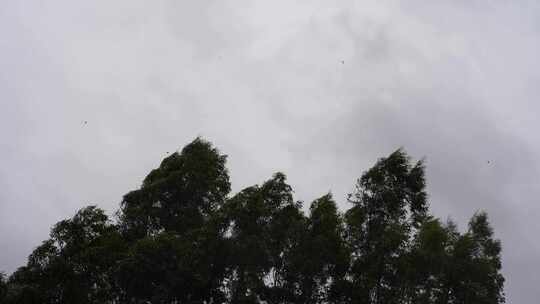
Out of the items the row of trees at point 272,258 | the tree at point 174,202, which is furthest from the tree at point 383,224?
the tree at point 174,202

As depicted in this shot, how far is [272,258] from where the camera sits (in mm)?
38875

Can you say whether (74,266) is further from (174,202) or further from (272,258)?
(272,258)

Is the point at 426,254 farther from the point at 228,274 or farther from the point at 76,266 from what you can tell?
the point at 76,266

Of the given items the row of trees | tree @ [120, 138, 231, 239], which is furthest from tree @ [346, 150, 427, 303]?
tree @ [120, 138, 231, 239]

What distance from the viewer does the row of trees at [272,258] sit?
38.0 meters

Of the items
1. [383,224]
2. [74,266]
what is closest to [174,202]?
[74,266]

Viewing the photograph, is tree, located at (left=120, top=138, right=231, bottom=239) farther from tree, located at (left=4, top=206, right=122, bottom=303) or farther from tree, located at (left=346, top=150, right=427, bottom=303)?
tree, located at (left=346, top=150, right=427, bottom=303)

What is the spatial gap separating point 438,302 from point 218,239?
17542 millimetres

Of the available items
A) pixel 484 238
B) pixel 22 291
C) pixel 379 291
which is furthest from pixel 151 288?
pixel 484 238

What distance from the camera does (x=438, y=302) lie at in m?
42.6

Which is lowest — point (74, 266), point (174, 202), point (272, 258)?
point (74, 266)

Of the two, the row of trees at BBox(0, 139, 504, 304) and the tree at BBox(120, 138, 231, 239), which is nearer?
the row of trees at BBox(0, 139, 504, 304)

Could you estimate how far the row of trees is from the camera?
38.0 m

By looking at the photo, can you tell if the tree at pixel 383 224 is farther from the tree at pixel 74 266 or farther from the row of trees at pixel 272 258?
the tree at pixel 74 266
